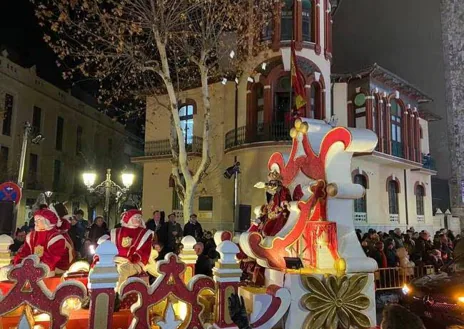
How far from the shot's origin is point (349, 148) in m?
4.20

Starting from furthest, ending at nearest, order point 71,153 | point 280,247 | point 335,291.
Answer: point 71,153 < point 280,247 < point 335,291

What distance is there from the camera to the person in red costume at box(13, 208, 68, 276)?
549 centimetres

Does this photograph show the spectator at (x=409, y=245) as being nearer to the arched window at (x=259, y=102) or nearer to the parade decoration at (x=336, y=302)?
the parade decoration at (x=336, y=302)

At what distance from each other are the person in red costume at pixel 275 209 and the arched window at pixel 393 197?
19696mm

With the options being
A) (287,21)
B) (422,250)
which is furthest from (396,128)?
(422,250)

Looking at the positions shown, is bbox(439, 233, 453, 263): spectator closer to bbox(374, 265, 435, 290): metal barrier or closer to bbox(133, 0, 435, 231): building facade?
bbox(374, 265, 435, 290): metal barrier

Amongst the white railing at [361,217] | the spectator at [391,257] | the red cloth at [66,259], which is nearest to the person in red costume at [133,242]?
the red cloth at [66,259]

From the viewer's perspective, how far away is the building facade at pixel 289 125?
61.6ft

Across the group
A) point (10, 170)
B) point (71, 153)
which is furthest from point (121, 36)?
point (71, 153)

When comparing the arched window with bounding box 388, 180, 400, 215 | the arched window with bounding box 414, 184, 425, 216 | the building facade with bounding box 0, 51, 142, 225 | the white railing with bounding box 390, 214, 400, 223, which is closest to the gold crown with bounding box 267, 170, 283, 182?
the white railing with bounding box 390, 214, 400, 223

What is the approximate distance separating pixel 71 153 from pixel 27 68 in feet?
24.8

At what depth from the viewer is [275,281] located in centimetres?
444

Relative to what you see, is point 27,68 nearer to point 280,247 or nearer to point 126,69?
point 126,69

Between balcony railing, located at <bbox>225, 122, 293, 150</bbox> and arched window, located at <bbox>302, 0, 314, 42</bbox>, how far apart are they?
15.2 ft
